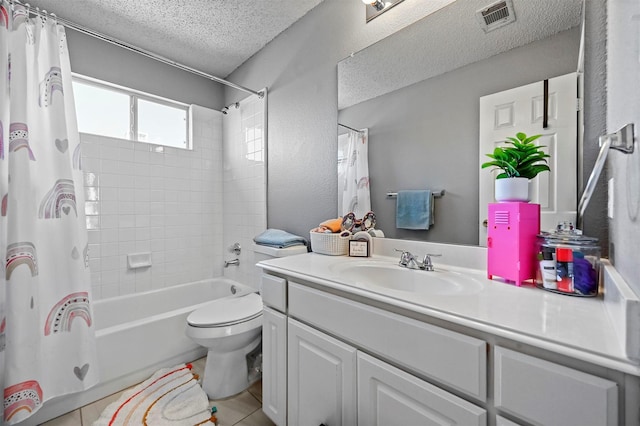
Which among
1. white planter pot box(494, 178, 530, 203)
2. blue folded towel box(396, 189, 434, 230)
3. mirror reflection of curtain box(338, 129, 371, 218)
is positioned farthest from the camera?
mirror reflection of curtain box(338, 129, 371, 218)

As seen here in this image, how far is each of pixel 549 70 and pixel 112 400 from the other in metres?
2.62

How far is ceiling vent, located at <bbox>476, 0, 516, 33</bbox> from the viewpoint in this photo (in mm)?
1034

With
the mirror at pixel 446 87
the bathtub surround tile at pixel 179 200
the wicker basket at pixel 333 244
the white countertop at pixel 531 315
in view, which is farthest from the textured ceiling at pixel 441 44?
the bathtub surround tile at pixel 179 200

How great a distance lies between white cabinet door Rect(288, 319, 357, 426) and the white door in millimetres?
824

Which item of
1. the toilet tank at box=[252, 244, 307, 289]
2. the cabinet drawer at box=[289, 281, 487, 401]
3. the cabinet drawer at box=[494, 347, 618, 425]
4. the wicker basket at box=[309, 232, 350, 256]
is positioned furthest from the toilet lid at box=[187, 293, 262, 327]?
the cabinet drawer at box=[494, 347, 618, 425]

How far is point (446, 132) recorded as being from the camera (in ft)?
3.86

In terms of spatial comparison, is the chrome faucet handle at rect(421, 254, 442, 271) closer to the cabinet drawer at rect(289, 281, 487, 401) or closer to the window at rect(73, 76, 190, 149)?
the cabinet drawer at rect(289, 281, 487, 401)

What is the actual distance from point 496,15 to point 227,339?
1.97 m

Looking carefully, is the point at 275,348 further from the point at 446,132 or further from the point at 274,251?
the point at 446,132

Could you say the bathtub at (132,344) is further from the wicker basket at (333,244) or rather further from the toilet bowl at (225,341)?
the wicker basket at (333,244)

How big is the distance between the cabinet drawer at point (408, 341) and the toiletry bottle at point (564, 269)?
36 centimetres

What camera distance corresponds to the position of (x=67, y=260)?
147 centimetres

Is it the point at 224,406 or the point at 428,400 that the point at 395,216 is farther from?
the point at 224,406

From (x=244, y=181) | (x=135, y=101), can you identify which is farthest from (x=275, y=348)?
(x=135, y=101)
